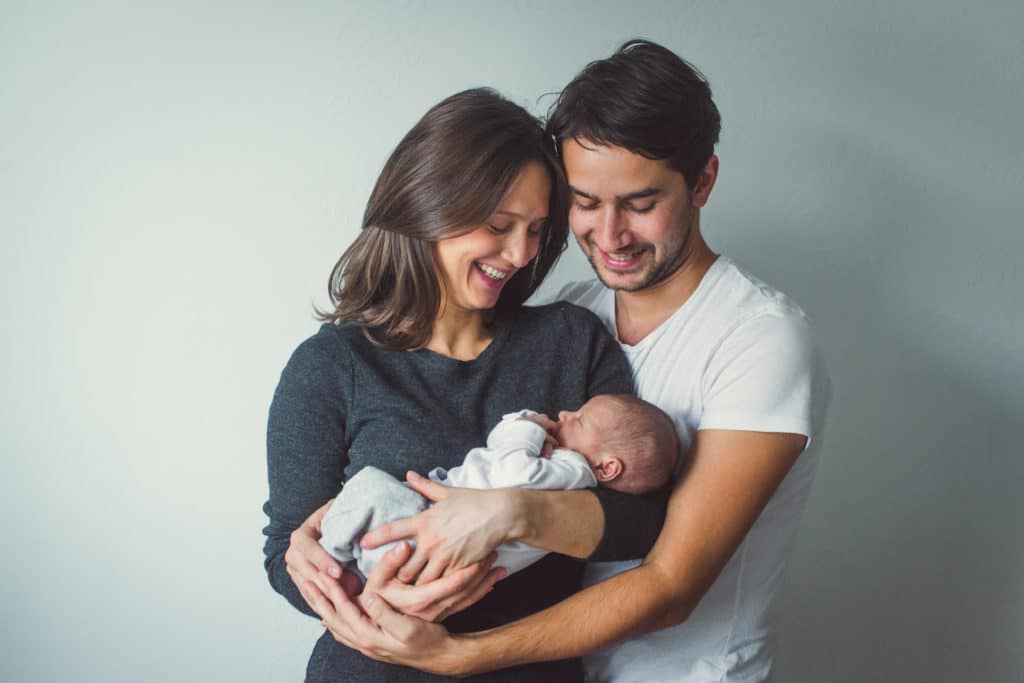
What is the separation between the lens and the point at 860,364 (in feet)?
8.73

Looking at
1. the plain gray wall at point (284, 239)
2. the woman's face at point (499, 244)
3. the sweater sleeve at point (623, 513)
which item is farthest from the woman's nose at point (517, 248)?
the plain gray wall at point (284, 239)

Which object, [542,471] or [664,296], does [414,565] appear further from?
[664,296]

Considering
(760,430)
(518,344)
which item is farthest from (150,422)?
(760,430)

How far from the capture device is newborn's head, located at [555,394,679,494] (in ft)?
5.57

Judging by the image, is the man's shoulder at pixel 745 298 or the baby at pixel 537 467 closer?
the baby at pixel 537 467

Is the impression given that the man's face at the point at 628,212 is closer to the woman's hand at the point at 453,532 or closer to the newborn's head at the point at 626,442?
the newborn's head at the point at 626,442

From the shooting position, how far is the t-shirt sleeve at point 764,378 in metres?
1.69

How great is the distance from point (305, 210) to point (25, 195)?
766mm

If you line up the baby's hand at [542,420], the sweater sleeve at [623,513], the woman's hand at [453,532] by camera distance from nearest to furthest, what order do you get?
the woman's hand at [453,532]
the sweater sleeve at [623,513]
the baby's hand at [542,420]

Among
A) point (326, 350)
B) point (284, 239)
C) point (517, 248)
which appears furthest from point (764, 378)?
point (284, 239)

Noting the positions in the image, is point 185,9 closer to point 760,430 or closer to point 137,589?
point 137,589

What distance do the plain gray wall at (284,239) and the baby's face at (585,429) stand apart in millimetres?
952

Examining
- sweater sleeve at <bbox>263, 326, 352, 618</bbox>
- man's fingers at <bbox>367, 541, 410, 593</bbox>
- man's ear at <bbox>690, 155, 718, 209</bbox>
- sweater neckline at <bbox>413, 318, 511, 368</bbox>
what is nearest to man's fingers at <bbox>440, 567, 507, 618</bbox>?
man's fingers at <bbox>367, 541, 410, 593</bbox>

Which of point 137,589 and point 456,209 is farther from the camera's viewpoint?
point 137,589
